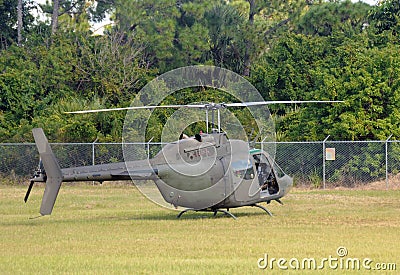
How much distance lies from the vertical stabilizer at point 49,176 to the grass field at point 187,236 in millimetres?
568

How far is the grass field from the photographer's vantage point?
47.8 ft

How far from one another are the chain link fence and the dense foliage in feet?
3.51

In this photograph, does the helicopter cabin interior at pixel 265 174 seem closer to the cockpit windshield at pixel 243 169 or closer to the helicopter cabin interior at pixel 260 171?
the helicopter cabin interior at pixel 260 171

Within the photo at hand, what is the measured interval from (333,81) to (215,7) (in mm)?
16851

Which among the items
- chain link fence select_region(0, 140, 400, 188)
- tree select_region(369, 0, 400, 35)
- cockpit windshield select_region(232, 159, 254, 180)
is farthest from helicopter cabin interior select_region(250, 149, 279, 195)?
tree select_region(369, 0, 400, 35)

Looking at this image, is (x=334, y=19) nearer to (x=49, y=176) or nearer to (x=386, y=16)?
(x=386, y=16)

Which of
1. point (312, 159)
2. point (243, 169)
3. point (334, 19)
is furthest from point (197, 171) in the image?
point (334, 19)

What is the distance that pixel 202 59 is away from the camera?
52.8m

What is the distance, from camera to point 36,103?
44750 millimetres

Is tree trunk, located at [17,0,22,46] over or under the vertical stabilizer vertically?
over

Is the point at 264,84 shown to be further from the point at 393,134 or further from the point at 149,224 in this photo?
the point at 149,224

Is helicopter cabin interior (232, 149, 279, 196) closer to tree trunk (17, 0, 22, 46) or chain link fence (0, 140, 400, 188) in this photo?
chain link fence (0, 140, 400, 188)

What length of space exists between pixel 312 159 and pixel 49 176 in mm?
17378

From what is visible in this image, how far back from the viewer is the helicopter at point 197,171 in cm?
2119
